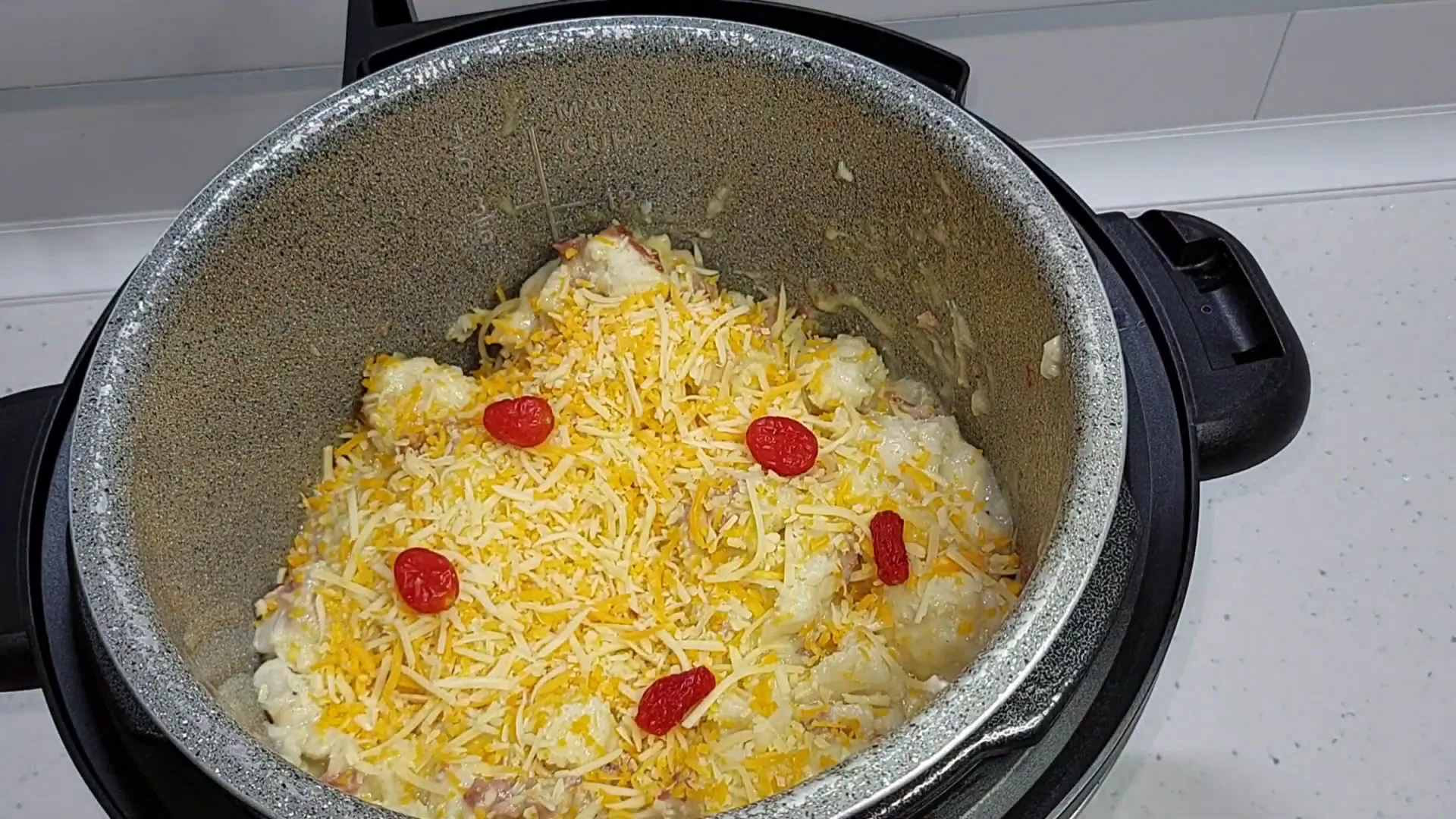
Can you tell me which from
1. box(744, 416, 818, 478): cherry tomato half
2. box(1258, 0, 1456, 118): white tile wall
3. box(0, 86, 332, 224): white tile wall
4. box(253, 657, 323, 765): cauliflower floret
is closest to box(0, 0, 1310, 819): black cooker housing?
box(253, 657, 323, 765): cauliflower floret

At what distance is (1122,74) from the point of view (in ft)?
3.54

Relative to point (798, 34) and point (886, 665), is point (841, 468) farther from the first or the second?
Answer: point (798, 34)

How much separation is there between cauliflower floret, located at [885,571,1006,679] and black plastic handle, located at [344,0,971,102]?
29 cm

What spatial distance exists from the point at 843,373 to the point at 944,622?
196 mm

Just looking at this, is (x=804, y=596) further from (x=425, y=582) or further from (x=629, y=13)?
(x=629, y=13)

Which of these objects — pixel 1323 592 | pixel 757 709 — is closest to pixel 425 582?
pixel 757 709

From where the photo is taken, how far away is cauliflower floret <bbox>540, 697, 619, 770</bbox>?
0.65 m

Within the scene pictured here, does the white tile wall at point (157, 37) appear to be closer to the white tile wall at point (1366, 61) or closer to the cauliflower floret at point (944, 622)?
the cauliflower floret at point (944, 622)

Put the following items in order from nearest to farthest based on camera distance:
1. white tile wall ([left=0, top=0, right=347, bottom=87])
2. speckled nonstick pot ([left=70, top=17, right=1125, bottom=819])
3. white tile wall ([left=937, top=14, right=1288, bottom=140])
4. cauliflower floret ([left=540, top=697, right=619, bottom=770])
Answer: speckled nonstick pot ([left=70, top=17, right=1125, bottom=819]) < cauliflower floret ([left=540, top=697, right=619, bottom=770]) < white tile wall ([left=0, top=0, right=347, bottom=87]) < white tile wall ([left=937, top=14, right=1288, bottom=140])

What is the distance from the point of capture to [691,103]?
754 millimetres

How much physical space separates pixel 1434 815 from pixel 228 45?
108 centimetres

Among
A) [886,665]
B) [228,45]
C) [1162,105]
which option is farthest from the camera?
[1162,105]

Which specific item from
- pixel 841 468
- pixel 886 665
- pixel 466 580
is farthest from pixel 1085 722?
pixel 466 580

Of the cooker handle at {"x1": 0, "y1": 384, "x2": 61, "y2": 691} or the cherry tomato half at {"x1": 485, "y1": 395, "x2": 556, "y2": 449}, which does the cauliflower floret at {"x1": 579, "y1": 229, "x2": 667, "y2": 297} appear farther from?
the cooker handle at {"x1": 0, "y1": 384, "x2": 61, "y2": 691}
